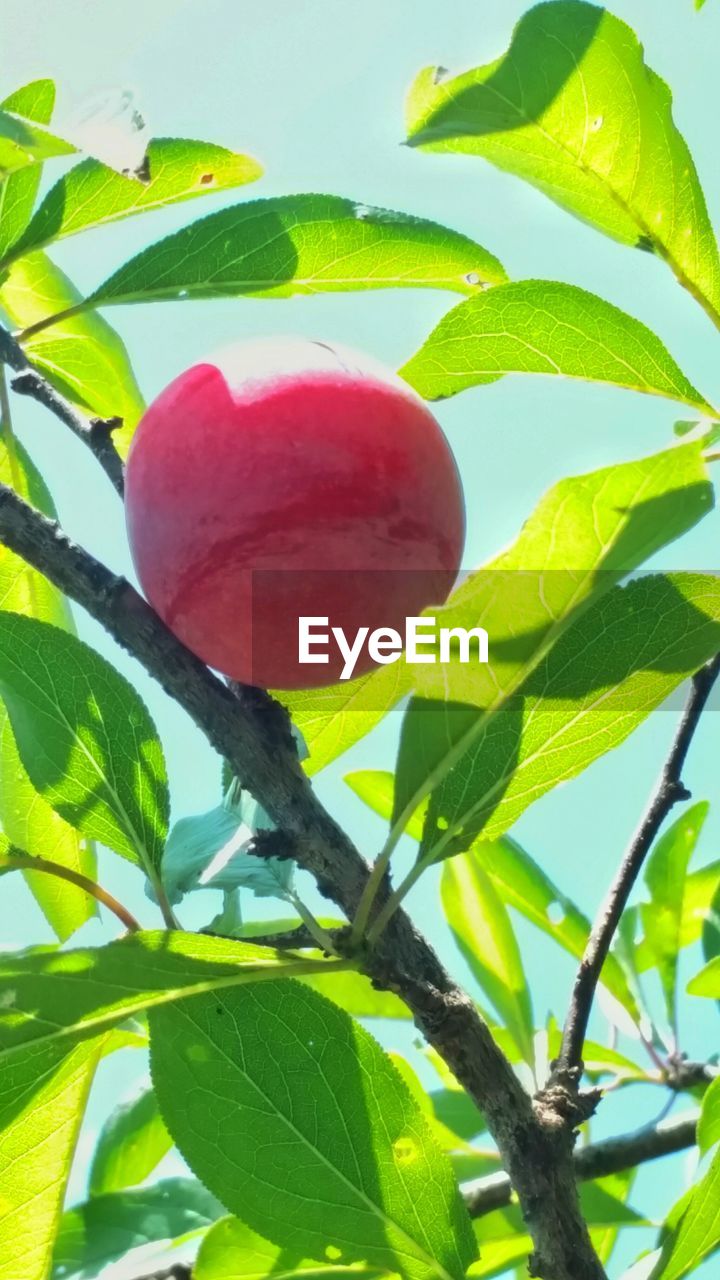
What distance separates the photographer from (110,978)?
1002 mm

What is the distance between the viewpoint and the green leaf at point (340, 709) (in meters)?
1.35

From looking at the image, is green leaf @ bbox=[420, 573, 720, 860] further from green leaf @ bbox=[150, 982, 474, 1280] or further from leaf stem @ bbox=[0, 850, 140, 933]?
leaf stem @ bbox=[0, 850, 140, 933]

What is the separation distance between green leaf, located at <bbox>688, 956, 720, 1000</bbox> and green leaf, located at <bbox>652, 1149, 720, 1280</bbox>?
0.49m

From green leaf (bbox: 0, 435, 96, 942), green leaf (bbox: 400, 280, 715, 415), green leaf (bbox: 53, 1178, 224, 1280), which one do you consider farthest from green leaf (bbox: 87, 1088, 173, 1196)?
green leaf (bbox: 400, 280, 715, 415)

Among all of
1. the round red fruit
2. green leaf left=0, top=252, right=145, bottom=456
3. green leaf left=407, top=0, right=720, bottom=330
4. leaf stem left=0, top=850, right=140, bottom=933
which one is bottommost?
leaf stem left=0, top=850, right=140, bottom=933

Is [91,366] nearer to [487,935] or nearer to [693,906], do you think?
[487,935]

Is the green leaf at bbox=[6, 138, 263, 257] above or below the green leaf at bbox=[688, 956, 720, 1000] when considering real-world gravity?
above

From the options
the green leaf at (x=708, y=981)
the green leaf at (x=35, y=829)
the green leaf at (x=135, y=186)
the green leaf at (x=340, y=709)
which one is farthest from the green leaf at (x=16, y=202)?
the green leaf at (x=708, y=981)

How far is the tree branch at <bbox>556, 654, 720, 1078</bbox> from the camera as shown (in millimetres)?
1208

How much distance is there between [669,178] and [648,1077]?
1398 mm

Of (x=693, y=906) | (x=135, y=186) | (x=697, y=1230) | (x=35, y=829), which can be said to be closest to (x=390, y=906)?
(x=697, y=1230)

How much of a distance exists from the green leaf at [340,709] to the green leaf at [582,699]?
0.20 m

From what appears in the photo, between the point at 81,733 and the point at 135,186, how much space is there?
2.16ft

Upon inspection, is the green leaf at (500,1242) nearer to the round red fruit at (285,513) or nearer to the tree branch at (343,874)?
the tree branch at (343,874)
